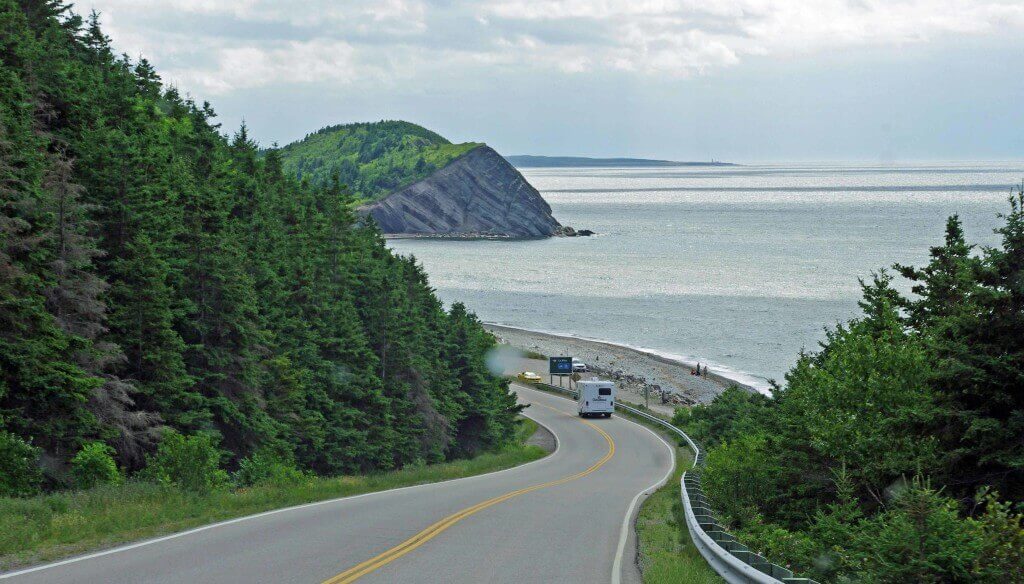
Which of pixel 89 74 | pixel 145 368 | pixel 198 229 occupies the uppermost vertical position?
pixel 89 74

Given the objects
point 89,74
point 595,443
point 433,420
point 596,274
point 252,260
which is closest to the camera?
point 252,260

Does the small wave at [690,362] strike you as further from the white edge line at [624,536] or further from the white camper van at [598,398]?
the white edge line at [624,536]

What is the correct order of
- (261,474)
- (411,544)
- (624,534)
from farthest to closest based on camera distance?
1. (261,474)
2. (624,534)
3. (411,544)

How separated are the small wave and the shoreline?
0.10 metres

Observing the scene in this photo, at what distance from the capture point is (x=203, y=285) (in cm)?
2995

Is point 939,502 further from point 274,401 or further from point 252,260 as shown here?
Answer: point 252,260

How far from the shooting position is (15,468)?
16922mm

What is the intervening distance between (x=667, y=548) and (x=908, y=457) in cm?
482

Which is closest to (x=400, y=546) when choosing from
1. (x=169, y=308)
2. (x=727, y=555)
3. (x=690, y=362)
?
(x=727, y=555)

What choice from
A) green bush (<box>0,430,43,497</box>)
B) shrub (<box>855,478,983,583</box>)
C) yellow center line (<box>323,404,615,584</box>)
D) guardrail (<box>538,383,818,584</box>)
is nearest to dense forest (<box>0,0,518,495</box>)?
green bush (<box>0,430,43,497</box>)

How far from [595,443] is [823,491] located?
35.8 m

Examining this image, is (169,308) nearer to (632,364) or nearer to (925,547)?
(925,547)

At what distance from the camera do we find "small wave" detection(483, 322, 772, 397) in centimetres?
8288

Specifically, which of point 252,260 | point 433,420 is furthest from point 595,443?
point 252,260
